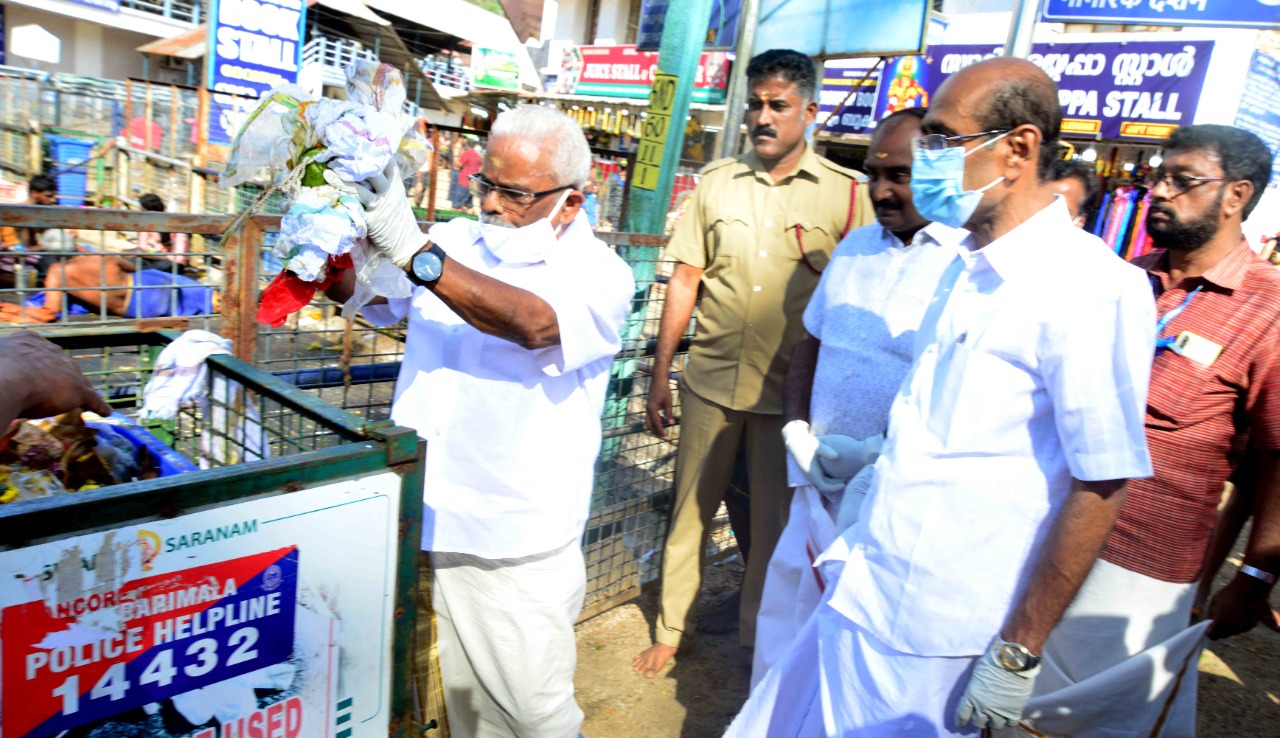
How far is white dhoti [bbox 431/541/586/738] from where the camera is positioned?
2084 millimetres

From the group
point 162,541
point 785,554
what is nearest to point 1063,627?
point 785,554

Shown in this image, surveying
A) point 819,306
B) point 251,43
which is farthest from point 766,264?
point 251,43

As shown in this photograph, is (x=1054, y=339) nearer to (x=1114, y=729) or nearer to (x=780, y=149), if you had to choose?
(x=1114, y=729)

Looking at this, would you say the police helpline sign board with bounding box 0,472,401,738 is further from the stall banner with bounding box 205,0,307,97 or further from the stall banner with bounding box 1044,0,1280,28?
the stall banner with bounding box 205,0,307,97

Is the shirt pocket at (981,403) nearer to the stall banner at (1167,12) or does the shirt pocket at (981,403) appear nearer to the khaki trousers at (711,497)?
the khaki trousers at (711,497)

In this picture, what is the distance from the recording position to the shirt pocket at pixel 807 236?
3.12 meters

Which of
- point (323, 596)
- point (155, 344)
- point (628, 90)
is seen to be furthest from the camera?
point (628, 90)

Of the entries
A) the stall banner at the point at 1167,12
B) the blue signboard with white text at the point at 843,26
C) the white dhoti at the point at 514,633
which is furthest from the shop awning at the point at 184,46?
the white dhoti at the point at 514,633

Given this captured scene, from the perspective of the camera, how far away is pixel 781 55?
124 inches

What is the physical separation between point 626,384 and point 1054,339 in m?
2.10

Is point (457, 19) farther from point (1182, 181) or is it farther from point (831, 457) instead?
point (831, 457)

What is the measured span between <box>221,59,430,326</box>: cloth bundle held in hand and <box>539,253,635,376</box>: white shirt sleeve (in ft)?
1.20

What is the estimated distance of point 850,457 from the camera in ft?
7.55

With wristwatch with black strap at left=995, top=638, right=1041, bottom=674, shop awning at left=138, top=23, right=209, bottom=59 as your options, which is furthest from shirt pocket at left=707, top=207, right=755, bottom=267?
shop awning at left=138, top=23, right=209, bottom=59
